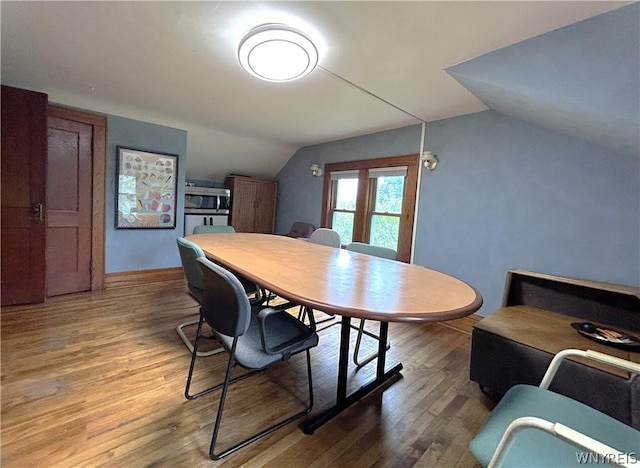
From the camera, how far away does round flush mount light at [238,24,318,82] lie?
1642 mm

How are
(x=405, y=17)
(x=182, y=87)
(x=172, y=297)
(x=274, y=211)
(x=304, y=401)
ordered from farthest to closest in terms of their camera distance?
(x=274, y=211) < (x=172, y=297) < (x=182, y=87) < (x=304, y=401) < (x=405, y=17)

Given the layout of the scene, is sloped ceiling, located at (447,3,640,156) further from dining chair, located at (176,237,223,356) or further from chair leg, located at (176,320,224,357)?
chair leg, located at (176,320,224,357)

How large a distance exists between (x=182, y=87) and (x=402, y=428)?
316cm

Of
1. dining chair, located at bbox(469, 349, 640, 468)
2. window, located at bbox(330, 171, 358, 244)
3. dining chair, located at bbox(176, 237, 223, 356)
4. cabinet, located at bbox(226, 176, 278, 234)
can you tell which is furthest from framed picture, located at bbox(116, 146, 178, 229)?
dining chair, located at bbox(469, 349, 640, 468)

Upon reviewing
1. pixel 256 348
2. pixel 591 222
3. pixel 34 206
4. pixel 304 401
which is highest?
pixel 591 222

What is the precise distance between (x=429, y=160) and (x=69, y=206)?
4.05m

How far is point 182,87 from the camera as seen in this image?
2.63 m

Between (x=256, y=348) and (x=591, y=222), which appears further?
(x=591, y=222)

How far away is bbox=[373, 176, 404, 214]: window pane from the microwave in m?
2.74

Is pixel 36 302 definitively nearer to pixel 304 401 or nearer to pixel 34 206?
pixel 34 206

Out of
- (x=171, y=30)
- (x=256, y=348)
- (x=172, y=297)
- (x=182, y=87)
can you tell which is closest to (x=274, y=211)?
(x=172, y=297)

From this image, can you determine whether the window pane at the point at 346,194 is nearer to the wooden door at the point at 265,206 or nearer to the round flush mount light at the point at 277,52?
the wooden door at the point at 265,206

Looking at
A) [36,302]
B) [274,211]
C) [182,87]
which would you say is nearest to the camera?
[182,87]

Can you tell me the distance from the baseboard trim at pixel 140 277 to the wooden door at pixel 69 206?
10.2 inches
